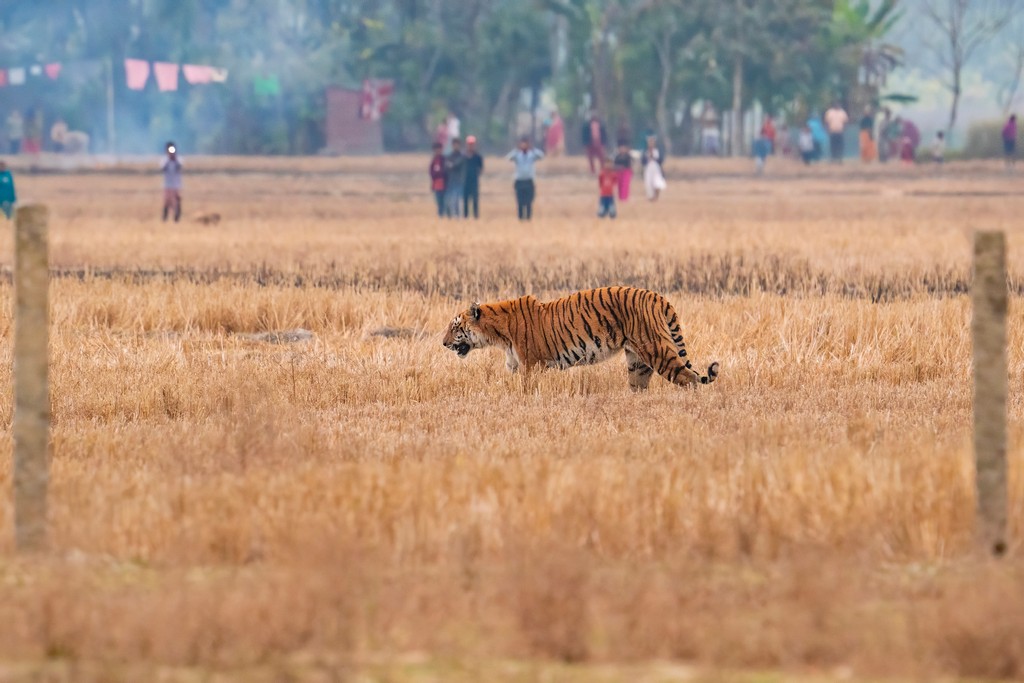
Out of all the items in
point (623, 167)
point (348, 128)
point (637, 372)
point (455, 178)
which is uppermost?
point (348, 128)

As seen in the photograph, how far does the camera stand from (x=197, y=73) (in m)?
80.4

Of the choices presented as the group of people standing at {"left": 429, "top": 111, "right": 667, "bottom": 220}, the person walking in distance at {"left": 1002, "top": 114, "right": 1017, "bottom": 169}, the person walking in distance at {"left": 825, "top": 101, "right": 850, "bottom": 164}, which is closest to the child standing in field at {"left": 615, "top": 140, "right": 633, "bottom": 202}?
the group of people standing at {"left": 429, "top": 111, "right": 667, "bottom": 220}

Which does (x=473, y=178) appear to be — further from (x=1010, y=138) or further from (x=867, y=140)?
(x=867, y=140)

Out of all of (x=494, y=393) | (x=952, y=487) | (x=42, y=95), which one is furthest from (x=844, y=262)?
(x=42, y=95)

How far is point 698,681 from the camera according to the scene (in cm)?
626

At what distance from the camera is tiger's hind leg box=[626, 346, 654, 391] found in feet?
45.8

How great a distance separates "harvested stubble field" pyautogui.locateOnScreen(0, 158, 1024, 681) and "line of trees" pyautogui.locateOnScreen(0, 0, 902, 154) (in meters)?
52.8

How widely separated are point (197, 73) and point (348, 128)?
6381 millimetres

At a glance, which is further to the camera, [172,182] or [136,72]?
[136,72]

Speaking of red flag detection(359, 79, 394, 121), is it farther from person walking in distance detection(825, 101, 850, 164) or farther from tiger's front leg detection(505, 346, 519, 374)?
tiger's front leg detection(505, 346, 519, 374)

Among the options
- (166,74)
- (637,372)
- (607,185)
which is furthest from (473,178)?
(166,74)

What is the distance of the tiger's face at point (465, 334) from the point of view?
1437 centimetres

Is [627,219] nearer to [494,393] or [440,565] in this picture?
[494,393]

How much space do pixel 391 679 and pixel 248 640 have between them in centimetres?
57
